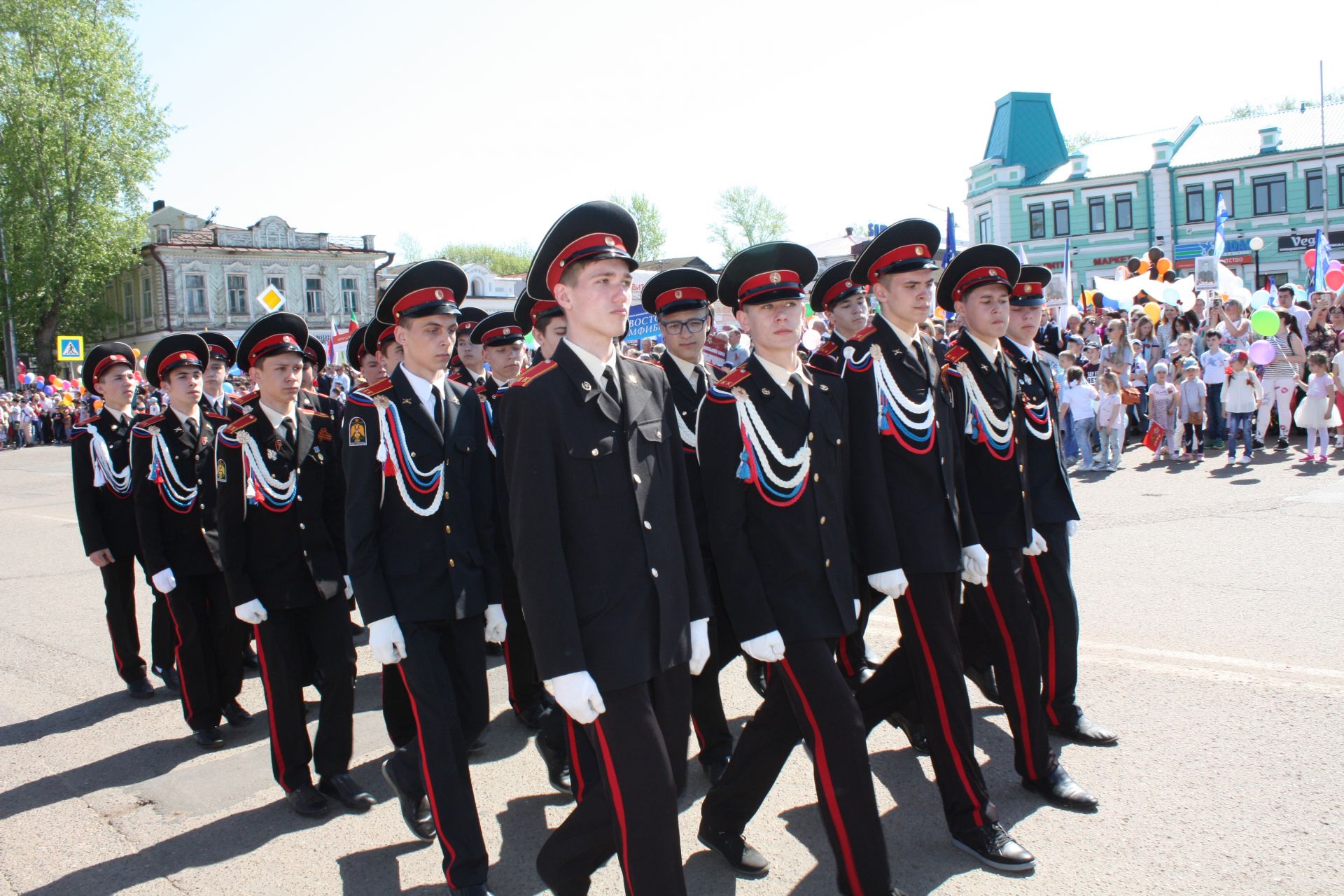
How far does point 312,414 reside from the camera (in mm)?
5141

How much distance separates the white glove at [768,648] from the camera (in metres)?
3.50

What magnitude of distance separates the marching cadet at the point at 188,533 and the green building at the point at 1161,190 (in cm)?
4331

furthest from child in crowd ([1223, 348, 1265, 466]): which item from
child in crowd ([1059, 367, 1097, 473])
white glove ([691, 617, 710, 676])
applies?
white glove ([691, 617, 710, 676])

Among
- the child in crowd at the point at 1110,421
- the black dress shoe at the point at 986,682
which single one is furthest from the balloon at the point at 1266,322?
the black dress shoe at the point at 986,682

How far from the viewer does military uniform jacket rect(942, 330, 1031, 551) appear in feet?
14.6

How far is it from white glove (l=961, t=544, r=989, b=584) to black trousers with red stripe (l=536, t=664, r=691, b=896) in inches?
58.2

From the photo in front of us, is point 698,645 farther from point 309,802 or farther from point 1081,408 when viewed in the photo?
point 1081,408

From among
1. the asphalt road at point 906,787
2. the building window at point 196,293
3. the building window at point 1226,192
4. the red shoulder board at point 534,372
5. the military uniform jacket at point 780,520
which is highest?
the building window at point 1226,192

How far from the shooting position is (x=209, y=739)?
18.7 ft

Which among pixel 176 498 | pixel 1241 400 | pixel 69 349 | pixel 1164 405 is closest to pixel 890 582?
pixel 176 498

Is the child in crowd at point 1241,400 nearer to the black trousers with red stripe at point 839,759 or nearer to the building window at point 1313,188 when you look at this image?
the black trousers with red stripe at point 839,759

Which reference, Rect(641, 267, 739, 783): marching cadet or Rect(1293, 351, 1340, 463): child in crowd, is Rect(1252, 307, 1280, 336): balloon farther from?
Rect(641, 267, 739, 783): marching cadet

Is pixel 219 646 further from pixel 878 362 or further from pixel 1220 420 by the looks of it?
pixel 1220 420

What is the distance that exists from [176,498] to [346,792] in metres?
2.42
